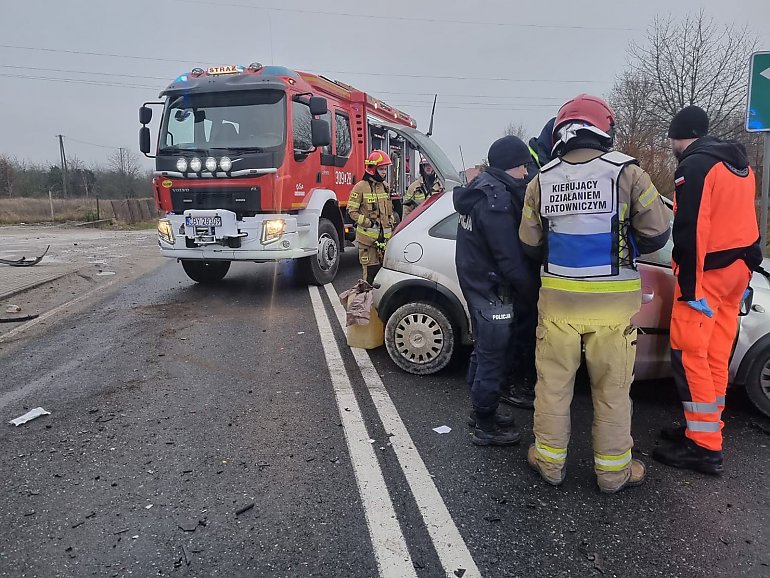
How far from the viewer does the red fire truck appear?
736 cm

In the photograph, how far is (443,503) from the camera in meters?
2.78

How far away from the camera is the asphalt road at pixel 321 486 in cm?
239

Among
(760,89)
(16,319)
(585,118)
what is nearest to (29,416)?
Answer: (16,319)

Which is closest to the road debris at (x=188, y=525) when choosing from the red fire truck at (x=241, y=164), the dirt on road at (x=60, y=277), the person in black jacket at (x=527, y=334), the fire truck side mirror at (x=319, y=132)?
the person in black jacket at (x=527, y=334)

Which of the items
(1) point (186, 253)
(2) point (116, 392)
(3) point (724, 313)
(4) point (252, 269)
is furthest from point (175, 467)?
(4) point (252, 269)

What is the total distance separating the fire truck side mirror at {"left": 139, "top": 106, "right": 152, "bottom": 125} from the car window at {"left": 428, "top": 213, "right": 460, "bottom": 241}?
5.41m

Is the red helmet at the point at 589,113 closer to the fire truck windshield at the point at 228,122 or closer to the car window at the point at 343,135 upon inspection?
the fire truck windshield at the point at 228,122

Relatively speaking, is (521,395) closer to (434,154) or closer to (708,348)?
(708,348)

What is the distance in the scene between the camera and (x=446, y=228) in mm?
4523

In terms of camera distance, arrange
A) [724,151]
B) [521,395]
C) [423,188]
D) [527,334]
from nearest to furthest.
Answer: [724,151]
[527,334]
[521,395]
[423,188]

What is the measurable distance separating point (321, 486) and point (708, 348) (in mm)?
2208

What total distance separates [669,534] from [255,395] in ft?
9.22

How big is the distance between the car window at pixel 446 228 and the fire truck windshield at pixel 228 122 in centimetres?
354

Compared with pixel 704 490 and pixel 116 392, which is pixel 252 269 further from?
pixel 704 490
